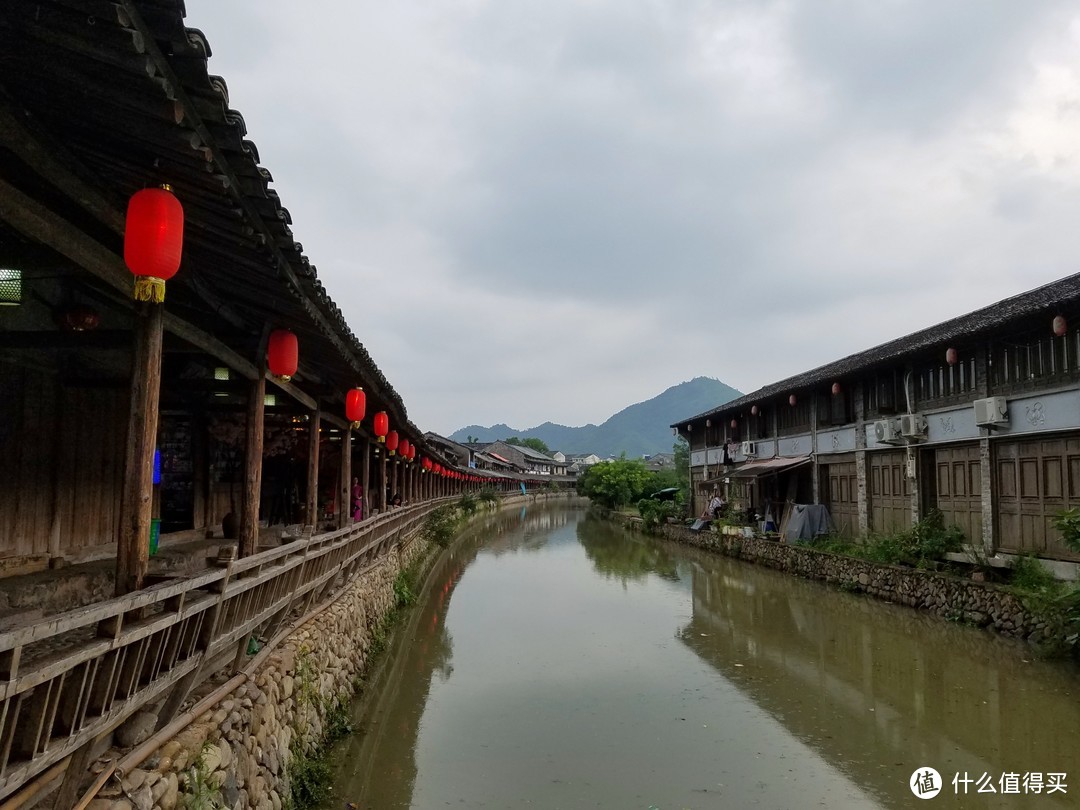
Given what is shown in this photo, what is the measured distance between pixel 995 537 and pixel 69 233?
1504 centimetres

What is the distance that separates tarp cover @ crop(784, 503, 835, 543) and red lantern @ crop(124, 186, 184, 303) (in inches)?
787

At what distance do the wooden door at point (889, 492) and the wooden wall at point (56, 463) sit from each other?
1589cm

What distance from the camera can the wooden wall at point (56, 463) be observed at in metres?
6.06

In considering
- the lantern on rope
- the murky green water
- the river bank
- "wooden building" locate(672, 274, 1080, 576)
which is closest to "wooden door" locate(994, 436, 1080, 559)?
"wooden building" locate(672, 274, 1080, 576)

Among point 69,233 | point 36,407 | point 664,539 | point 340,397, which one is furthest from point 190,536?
point 664,539

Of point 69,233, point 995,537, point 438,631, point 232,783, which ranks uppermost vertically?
point 69,233

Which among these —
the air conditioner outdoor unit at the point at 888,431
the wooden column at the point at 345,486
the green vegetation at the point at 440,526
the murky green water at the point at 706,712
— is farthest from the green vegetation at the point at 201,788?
the green vegetation at the point at 440,526

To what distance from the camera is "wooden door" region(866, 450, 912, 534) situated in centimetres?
1674

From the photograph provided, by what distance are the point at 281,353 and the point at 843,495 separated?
1772 cm

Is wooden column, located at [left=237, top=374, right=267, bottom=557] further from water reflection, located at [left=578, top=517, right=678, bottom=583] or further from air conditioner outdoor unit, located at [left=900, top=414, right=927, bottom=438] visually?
water reflection, located at [left=578, top=517, right=678, bottom=583]

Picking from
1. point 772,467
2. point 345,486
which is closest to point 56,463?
point 345,486

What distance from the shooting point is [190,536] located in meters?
9.88

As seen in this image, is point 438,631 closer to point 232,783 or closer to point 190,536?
point 190,536

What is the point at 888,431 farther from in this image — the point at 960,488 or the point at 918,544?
the point at 918,544
